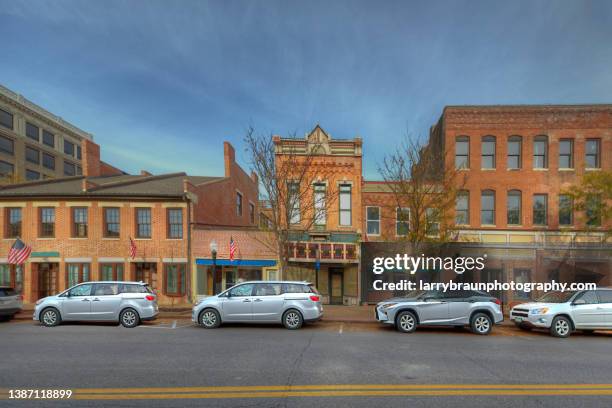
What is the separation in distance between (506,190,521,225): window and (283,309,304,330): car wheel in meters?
14.3

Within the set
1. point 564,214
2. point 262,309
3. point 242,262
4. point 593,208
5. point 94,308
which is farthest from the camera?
point 564,214

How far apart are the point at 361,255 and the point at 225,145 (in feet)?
40.1

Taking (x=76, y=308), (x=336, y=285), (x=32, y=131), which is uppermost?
(x=32, y=131)

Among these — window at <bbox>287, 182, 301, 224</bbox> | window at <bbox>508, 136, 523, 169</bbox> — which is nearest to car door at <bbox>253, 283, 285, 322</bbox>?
window at <bbox>287, 182, 301, 224</bbox>

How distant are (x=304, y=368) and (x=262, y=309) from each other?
4.51 metres

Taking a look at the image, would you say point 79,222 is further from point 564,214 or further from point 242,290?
point 564,214

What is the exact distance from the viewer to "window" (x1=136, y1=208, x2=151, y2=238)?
17234mm

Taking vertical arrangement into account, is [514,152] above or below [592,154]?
above

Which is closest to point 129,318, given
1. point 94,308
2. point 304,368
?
point 94,308

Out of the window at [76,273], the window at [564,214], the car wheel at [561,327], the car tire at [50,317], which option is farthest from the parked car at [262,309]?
the window at [564,214]

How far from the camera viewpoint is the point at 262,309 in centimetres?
1095

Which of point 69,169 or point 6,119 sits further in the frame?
point 69,169

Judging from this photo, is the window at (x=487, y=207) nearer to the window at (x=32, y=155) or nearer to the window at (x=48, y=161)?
the window at (x=32, y=155)

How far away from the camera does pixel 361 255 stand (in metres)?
17.6
